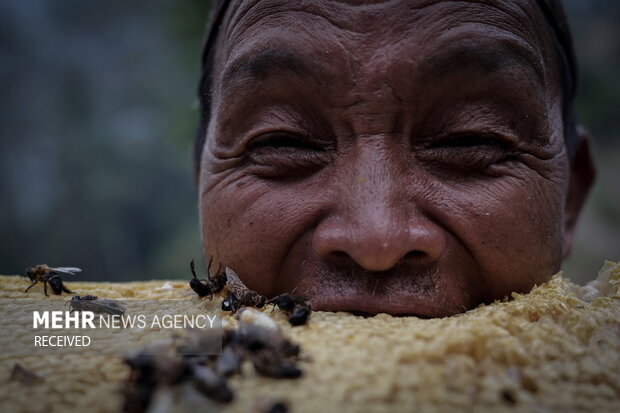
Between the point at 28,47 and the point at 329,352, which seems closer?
the point at 329,352

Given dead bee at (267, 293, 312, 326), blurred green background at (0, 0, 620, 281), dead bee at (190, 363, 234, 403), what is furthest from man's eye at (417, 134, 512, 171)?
blurred green background at (0, 0, 620, 281)

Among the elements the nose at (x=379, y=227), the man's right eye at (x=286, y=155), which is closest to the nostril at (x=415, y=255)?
the nose at (x=379, y=227)

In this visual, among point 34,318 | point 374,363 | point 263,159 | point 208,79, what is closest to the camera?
point 374,363

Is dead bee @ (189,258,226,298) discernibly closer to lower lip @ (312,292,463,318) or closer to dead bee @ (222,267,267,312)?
dead bee @ (222,267,267,312)

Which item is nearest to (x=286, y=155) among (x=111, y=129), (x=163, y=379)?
(x=163, y=379)

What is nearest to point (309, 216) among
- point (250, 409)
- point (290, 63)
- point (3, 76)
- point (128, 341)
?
point (290, 63)

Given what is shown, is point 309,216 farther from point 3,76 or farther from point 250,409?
point 3,76

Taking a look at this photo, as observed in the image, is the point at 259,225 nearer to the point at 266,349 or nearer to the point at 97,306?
the point at 97,306
